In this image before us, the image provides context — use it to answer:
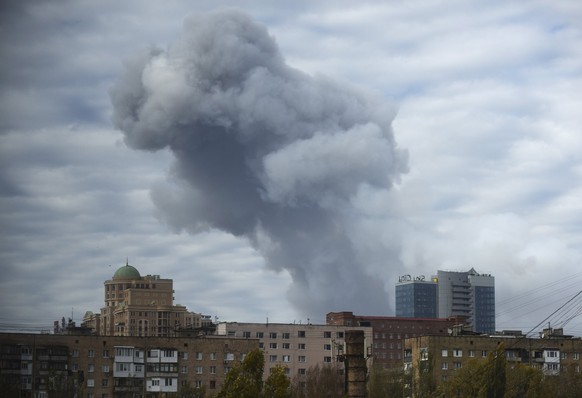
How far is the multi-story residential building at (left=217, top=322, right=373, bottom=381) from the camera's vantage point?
447 ft

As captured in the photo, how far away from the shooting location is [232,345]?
11412cm

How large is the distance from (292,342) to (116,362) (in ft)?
106

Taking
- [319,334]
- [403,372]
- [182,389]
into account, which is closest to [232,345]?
[182,389]

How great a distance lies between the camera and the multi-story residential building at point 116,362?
349 feet

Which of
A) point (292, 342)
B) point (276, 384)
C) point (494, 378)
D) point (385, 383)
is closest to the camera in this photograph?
point (276, 384)

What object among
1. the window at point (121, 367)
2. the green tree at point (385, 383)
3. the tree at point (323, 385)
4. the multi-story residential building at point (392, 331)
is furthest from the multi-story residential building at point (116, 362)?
the multi-story residential building at point (392, 331)

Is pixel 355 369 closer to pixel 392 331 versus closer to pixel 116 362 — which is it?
pixel 116 362

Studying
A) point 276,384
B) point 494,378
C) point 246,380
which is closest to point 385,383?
point 494,378

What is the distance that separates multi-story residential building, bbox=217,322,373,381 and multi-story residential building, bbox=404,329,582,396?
17.8 m

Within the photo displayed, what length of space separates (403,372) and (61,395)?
102ft

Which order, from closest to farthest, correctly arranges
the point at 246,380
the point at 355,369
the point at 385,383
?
the point at 355,369 < the point at 246,380 < the point at 385,383

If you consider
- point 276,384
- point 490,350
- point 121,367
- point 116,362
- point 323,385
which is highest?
point 490,350

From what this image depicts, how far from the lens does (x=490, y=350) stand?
11581cm

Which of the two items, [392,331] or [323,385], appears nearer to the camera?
[323,385]
